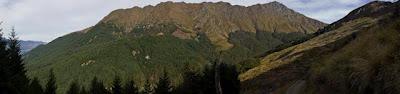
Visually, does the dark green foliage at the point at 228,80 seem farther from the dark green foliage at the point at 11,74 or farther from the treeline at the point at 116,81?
the dark green foliage at the point at 11,74

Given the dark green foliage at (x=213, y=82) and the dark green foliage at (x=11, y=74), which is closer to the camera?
the dark green foliage at (x=11, y=74)

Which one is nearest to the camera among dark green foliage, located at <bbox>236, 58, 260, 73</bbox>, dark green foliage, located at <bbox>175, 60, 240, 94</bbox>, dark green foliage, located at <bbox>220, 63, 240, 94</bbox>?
dark green foliage, located at <bbox>175, 60, 240, 94</bbox>

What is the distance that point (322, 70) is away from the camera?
57.9 feet

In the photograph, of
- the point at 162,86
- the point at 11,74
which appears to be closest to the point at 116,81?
the point at 162,86

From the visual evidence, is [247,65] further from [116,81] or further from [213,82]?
[213,82]

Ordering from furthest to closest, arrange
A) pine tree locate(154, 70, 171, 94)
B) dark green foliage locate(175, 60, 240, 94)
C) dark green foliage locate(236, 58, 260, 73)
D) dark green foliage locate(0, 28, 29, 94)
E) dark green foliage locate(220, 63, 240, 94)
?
dark green foliage locate(236, 58, 260, 73) < pine tree locate(154, 70, 171, 94) < dark green foliage locate(220, 63, 240, 94) < dark green foliage locate(175, 60, 240, 94) < dark green foliage locate(0, 28, 29, 94)

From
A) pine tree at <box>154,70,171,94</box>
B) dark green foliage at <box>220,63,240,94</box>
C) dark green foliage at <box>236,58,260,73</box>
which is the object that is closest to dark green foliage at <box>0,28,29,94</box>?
dark green foliage at <box>220,63,240,94</box>

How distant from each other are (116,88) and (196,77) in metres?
27.1

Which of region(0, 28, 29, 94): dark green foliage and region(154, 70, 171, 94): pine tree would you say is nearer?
region(0, 28, 29, 94): dark green foliage

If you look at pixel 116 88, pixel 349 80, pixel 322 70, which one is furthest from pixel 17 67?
pixel 116 88

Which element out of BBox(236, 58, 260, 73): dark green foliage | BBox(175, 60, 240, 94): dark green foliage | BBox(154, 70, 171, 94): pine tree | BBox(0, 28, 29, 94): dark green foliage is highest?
BBox(0, 28, 29, 94): dark green foliage

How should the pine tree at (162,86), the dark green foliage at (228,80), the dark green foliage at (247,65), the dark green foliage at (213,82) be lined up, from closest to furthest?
the dark green foliage at (213,82) → the dark green foliage at (228,80) → the pine tree at (162,86) → the dark green foliage at (247,65)

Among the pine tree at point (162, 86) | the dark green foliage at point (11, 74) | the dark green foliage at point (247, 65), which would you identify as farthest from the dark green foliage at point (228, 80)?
the dark green foliage at point (247, 65)

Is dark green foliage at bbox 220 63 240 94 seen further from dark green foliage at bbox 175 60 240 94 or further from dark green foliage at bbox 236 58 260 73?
dark green foliage at bbox 236 58 260 73
